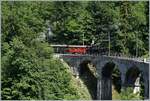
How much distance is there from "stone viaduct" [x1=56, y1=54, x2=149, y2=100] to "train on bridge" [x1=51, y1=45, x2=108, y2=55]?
7.05m

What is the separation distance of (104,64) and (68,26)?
961 inches

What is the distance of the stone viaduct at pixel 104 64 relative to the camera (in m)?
64.3

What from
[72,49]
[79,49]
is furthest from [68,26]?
[79,49]

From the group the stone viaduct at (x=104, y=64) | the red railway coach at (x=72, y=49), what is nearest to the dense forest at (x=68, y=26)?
the red railway coach at (x=72, y=49)

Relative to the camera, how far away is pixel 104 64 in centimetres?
8081

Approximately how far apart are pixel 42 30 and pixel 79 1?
11015mm

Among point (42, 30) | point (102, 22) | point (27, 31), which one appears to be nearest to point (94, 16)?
point (102, 22)

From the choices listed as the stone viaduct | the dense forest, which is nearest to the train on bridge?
the dense forest

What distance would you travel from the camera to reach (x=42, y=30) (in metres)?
102

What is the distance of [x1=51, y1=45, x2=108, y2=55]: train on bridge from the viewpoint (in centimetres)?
9762

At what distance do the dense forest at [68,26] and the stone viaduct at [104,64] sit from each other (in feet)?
19.3

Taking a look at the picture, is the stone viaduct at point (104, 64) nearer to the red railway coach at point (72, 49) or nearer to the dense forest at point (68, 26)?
the dense forest at point (68, 26)

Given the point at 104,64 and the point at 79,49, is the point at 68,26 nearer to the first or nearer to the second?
the point at 79,49

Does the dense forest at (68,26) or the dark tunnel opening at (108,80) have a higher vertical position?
the dense forest at (68,26)
